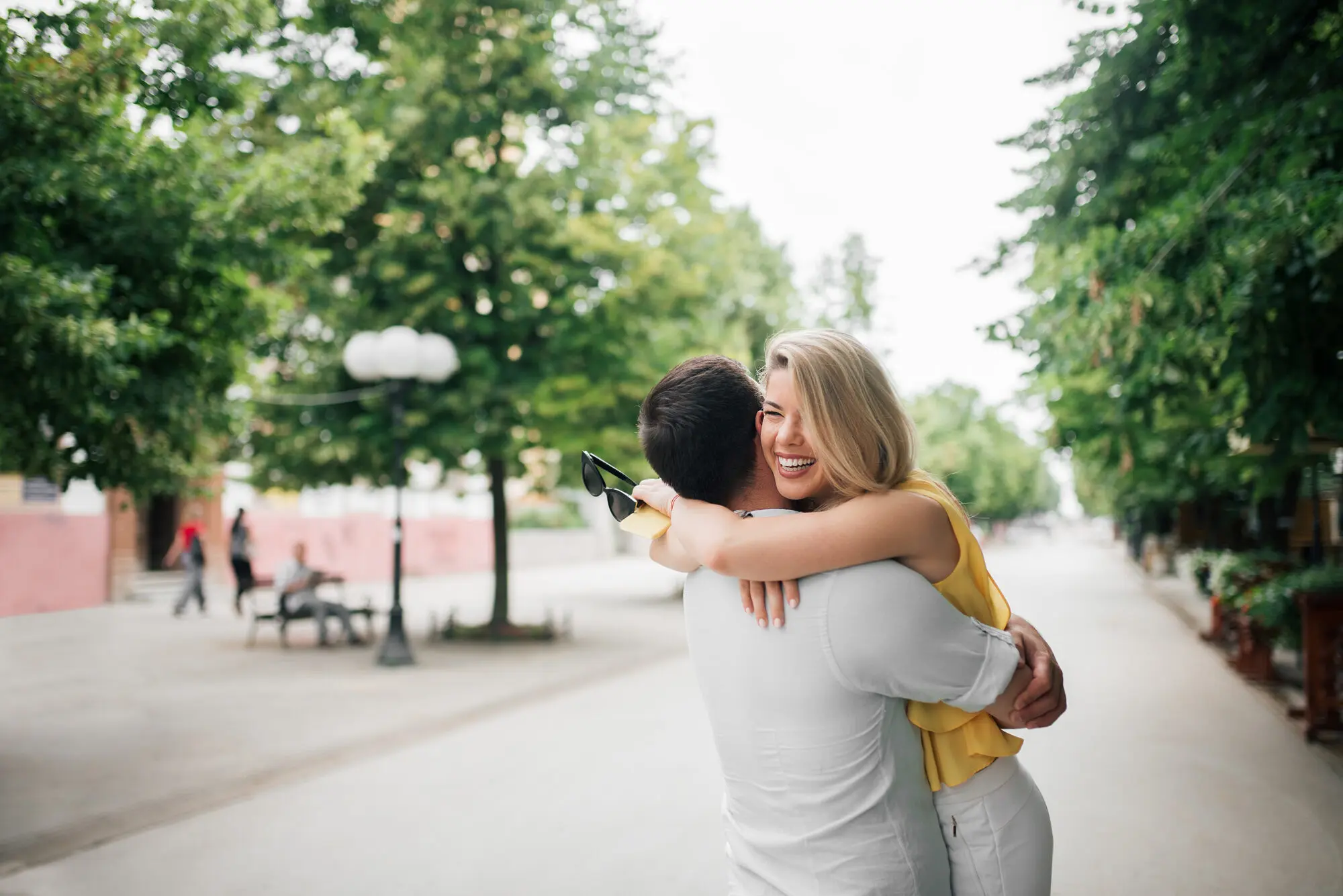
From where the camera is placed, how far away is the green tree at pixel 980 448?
51750 millimetres

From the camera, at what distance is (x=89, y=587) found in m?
22.1

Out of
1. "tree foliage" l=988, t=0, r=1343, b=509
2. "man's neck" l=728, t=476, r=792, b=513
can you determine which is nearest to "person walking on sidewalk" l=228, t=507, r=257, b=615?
"tree foliage" l=988, t=0, r=1343, b=509

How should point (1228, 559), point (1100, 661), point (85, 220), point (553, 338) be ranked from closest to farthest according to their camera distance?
point (85, 220), point (1100, 661), point (553, 338), point (1228, 559)

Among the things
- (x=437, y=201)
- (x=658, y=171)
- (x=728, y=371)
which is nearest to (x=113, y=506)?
(x=437, y=201)

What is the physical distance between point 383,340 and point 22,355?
24.1ft

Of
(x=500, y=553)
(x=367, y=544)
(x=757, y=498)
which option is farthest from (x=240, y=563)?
(x=757, y=498)

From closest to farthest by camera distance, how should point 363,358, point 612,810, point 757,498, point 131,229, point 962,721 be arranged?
point 962,721 → point 757,498 → point 612,810 → point 131,229 → point 363,358

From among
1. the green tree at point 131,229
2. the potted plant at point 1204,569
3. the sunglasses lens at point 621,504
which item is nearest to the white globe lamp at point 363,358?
the green tree at point 131,229

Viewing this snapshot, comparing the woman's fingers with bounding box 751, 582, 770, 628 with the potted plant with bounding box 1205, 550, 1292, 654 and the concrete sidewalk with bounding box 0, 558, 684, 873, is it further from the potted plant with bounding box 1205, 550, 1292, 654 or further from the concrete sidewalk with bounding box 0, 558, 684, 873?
the potted plant with bounding box 1205, 550, 1292, 654

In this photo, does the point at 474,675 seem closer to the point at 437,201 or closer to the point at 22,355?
the point at 437,201

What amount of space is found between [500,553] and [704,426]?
1493 cm

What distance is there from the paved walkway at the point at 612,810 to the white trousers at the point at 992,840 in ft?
1.64

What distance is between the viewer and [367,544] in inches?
1363

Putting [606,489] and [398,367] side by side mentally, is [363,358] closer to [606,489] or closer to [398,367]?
[398,367]
